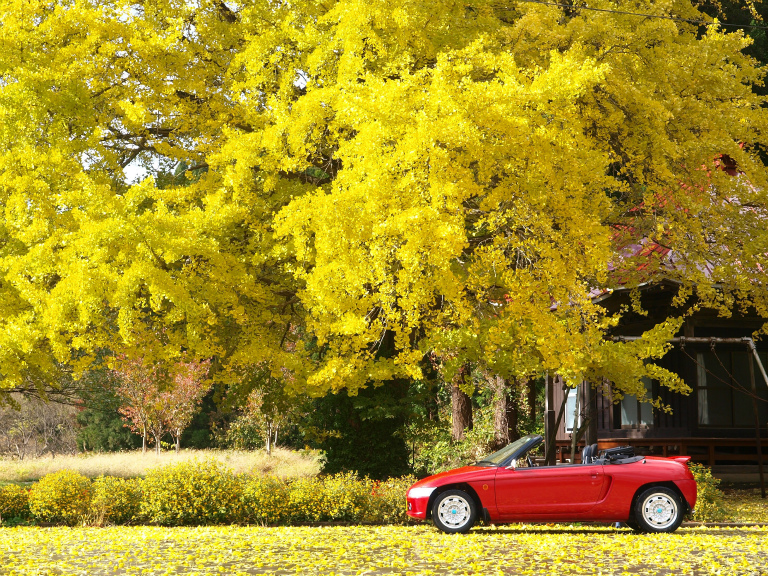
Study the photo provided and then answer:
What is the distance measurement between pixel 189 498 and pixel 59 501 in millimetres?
2587

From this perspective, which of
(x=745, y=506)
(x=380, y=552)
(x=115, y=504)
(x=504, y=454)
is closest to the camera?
(x=380, y=552)

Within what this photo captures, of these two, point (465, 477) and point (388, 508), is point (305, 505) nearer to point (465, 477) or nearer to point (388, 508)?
point (388, 508)

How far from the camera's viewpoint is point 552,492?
36.2ft

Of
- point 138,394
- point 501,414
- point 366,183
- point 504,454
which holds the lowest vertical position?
point 504,454

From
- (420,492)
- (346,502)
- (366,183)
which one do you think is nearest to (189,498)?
(346,502)

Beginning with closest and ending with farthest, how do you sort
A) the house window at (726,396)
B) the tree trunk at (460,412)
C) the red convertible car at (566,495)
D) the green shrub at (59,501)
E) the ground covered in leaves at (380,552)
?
the ground covered in leaves at (380,552), the red convertible car at (566,495), the green shrub at (59,501), the house window at (726,396), the tree trunk at (460,412)

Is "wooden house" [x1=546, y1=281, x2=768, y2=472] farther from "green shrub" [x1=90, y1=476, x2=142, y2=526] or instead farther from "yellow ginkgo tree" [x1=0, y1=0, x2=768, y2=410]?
"green shrub" [x1=90, y1=476, x2=142, y2=526]

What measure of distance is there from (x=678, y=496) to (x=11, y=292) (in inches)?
441

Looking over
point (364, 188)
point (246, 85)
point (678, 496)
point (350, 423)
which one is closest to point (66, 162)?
point (246, 85)

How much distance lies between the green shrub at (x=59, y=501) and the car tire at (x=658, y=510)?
9.41 metres

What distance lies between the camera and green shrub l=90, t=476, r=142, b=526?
1433 centimetres

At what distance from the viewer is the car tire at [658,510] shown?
436 inches

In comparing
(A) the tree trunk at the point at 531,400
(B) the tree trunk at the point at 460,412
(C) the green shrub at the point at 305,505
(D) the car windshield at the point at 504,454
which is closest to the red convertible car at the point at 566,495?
(D) the car windshield at the point at 504,454

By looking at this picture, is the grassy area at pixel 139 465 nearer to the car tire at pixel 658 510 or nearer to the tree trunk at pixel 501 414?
the tree trunk at pixel 501 414
